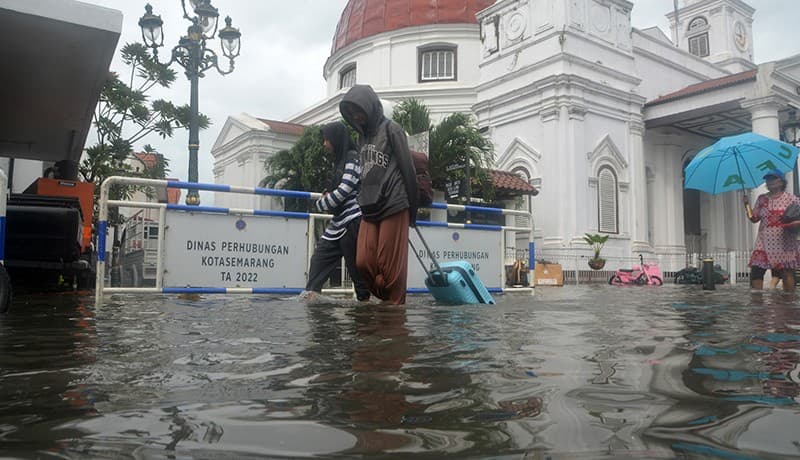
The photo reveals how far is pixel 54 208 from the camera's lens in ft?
20.2

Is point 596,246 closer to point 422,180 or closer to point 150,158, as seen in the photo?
point 150,158

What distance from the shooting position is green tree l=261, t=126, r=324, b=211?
18130mm

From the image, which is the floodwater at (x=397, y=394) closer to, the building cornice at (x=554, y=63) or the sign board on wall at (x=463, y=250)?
the sign board on wall at (x=463, y=250)

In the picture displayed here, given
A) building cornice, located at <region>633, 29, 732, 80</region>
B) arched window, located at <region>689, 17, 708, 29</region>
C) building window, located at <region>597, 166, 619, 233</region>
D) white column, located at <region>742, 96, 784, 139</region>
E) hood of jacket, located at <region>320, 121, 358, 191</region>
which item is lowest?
hood of jacket, located at <region>320, 121, 358, 191</region>

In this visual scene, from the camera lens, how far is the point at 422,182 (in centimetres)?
457

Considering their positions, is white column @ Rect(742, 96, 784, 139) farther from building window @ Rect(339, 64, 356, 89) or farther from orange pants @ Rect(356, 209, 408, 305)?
orange pants @ Rect(356, 209, 408, 305)

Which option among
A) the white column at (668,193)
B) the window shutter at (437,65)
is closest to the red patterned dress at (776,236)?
the white column at (668,193)

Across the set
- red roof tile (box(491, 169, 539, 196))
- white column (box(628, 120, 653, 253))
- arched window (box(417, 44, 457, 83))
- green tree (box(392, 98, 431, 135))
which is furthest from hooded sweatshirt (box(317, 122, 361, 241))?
arched window (box(417, 44, 457, 83))

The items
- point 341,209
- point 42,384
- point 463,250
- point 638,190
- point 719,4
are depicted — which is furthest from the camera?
point 719,4

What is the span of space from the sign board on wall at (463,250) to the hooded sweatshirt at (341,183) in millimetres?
2137

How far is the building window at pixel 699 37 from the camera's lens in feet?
106

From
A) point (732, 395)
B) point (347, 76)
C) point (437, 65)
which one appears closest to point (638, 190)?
point (437, 65)

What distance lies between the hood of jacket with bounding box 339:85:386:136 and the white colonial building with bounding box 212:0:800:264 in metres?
17.5

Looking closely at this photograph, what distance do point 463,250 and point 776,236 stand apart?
4.00 metres
